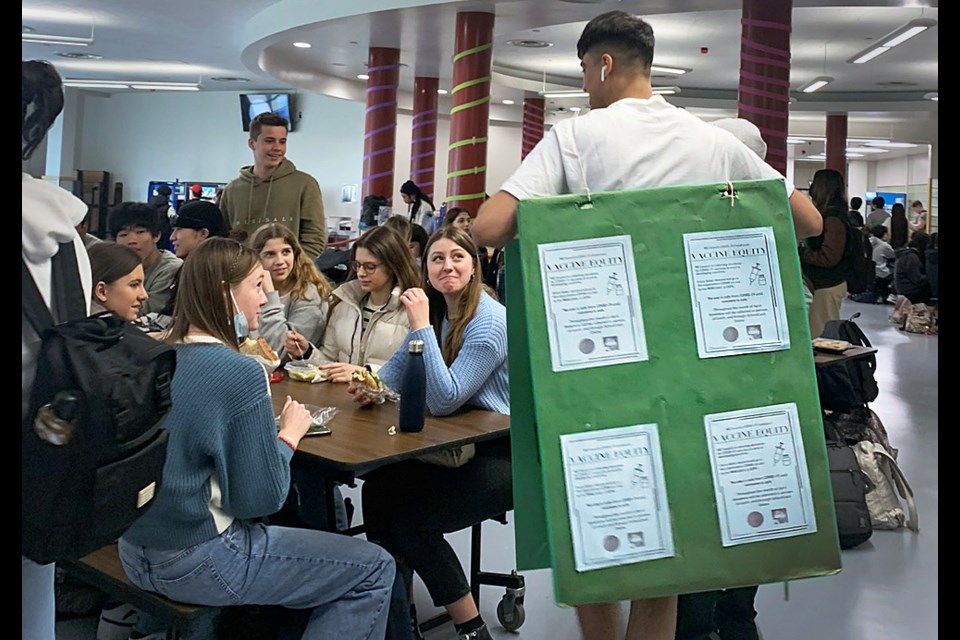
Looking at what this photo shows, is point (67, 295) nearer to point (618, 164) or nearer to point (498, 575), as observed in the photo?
point (618, 164)

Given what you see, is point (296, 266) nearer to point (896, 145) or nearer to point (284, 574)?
point (284, 574)

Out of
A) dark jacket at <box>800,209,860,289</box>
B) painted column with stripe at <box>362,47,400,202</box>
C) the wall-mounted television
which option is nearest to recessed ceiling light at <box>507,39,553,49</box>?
painted column with stripe at <box>362,47,400,202</box>

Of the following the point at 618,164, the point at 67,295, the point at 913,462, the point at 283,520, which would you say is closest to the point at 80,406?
the point at 67,295

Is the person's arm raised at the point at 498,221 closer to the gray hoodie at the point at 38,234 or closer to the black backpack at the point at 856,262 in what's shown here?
the gray hoodie at the point at 38,234

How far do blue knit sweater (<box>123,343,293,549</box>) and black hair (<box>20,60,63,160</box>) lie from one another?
28.5 inches

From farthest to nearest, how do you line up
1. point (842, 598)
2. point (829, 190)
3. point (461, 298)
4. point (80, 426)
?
1. point (829, 190)
2. point (842, 598)
3. point (461, 298)
4. point (80, 426)

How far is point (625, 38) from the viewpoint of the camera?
80.7 inches

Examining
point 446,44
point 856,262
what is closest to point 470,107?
point 446,44

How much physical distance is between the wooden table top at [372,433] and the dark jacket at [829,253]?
10.7ft

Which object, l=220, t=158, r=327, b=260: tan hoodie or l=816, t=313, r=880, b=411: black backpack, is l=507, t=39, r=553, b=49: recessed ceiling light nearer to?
l=220, t=158, r=327, b=260: tan hoodie

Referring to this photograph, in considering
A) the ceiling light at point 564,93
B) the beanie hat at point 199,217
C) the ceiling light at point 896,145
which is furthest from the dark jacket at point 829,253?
the ceiling light at point 896,145

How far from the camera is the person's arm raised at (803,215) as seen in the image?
6.51 ft

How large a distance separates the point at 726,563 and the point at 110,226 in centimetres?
364

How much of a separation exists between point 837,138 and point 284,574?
55.3ft
